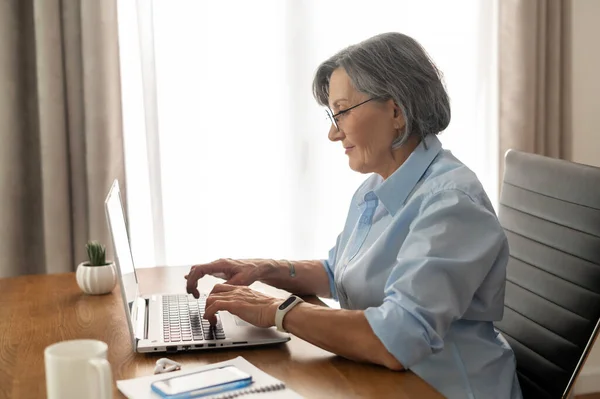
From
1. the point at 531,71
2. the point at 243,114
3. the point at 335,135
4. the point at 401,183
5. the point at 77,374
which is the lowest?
the point at 77,374

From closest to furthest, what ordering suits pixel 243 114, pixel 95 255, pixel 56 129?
pixel 95 255, pixel 56 129, pixel 243 114

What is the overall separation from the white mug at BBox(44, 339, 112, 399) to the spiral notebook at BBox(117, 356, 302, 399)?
0.23 metres

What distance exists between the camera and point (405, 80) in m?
1.56

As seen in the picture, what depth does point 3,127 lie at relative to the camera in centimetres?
253

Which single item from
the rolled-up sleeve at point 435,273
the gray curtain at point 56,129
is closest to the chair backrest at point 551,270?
the rolled-up sleeve at point 435,273

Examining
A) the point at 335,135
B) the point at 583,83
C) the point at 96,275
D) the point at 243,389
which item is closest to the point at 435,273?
the point at 243,389

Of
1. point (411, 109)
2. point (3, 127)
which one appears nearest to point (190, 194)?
point (3, 127)

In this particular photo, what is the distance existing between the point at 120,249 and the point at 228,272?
36 cm

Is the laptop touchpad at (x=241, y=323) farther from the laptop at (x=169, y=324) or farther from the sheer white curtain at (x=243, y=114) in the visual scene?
the sheer white curtain at (x=243, y=114)

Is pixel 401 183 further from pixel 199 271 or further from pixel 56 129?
pixel 56 129

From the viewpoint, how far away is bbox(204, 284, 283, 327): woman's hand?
142 centimetres

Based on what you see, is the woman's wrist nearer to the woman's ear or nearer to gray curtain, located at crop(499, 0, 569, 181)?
the woman's ear

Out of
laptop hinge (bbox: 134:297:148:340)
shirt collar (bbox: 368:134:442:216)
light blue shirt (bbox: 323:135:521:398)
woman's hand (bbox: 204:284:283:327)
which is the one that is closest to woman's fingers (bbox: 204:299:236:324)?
woman's hand (bbox: 204:284:283:327)

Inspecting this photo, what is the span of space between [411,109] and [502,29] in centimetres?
162
